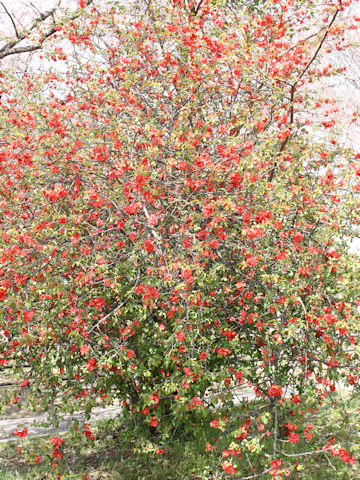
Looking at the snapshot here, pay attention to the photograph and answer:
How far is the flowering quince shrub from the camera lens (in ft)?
11.2

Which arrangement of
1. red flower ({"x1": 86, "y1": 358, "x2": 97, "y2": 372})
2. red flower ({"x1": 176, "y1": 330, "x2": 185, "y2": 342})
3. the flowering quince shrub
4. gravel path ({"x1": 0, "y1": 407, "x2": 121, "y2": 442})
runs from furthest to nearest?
gravel path ({"x1": 0, "y1": 407, "x2": 121, "y2": 442}), red flower ({"x1": 86, "y1": 358, "x2": 97, "y2": 372}), the flowering quince shrub, red flower ({"x1": 176, "y1": 330, "x2": 185, "y2": 342})

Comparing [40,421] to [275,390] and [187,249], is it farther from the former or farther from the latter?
[187,249]

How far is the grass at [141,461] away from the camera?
172 inches

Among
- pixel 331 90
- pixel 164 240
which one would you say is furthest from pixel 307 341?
pixel 331 90

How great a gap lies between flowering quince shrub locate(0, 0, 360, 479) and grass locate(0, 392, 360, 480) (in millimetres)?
226

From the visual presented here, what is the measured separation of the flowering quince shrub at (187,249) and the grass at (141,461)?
226 mm

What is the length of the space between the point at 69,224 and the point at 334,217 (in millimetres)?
1895

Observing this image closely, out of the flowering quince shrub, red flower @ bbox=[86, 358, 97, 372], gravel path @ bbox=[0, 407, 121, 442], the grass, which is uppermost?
the flowering quince shrub

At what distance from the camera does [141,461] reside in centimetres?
485

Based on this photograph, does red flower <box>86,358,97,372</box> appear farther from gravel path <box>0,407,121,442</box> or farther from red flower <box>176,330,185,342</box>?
gravel path <box>0,407,121,442</box>

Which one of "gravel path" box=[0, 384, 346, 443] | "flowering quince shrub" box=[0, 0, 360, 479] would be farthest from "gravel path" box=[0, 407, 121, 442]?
"flowering quince shrub" box=[0, 0, 360, 479]

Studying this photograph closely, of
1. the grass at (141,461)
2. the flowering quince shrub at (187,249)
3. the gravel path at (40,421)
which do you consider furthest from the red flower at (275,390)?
the gravel path at (40,421)

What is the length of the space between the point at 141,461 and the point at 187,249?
2541 millimetres

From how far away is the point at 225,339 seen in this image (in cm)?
399
